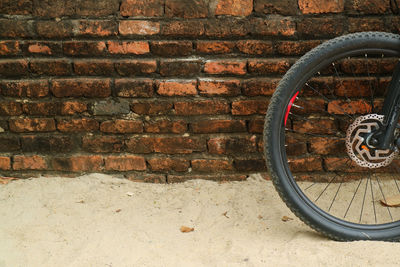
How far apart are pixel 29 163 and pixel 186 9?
1160 millimetres

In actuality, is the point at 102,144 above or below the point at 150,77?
below

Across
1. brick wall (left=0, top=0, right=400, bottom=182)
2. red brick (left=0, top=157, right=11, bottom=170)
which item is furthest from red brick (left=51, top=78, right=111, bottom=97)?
red brick (left=0, top=157, right=11, bottom=170)

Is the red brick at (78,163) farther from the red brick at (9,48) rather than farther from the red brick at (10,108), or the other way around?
the red brick at (9,48)

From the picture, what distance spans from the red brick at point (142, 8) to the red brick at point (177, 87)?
34cm

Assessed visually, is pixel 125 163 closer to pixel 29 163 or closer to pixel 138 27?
pixel 29 163

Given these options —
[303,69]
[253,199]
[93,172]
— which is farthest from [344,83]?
[93,172]

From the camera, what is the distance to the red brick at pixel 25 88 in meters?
1.79

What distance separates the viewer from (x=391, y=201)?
170 cm

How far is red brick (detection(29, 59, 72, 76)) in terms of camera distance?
1773 millimetres

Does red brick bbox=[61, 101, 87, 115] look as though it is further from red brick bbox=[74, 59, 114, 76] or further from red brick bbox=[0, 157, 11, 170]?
red brick bbox=[0, 157, 11, 170]

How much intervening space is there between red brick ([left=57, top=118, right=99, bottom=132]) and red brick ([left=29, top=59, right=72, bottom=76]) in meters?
0.25

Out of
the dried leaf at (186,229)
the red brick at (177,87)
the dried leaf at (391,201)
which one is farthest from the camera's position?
the red brick at (177,87)

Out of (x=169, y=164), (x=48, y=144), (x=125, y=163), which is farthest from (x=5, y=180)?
(x=169, y=164)

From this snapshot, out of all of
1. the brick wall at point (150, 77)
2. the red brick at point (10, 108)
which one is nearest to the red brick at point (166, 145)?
the brick wall at point (150, 77)
